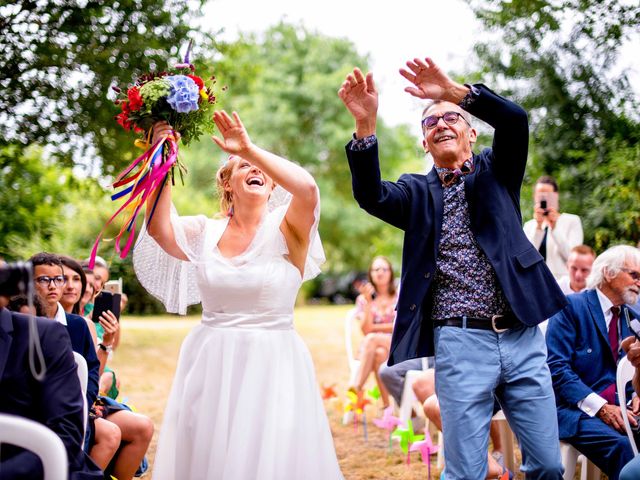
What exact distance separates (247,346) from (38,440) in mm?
1296

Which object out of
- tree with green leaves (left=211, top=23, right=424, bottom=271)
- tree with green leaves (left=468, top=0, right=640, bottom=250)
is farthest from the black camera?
tree with green leaves (left=211, top=23, right=424, bottom=271)

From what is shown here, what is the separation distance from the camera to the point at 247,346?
12.1ft

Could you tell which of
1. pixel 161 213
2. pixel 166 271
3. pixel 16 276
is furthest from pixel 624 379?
pixel 16 276

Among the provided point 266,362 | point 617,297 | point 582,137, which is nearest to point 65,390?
point 266,362

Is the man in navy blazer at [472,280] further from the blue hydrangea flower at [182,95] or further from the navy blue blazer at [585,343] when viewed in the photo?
the navy blue blazer at [585,343]

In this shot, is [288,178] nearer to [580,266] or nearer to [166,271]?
[166,271]

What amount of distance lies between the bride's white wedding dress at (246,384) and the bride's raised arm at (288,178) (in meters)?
0.06

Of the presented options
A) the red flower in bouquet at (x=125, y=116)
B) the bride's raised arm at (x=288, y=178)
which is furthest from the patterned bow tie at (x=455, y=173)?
the red flower in bouquet at (x=125, y=116)

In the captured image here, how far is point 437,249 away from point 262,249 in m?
0.82

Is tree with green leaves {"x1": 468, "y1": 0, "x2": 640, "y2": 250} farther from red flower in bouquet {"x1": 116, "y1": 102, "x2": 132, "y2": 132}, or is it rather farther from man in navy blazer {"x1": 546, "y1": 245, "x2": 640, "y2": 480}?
red flower in bouquet {"x1": 116, "y1": 102, "x2": 132, "y2": 132}

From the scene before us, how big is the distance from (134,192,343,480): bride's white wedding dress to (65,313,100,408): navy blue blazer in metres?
0.74

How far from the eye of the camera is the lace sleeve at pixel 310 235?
150 inches

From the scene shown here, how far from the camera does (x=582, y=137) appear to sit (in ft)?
32.7

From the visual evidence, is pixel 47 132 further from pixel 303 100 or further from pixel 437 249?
pixel 303 100
